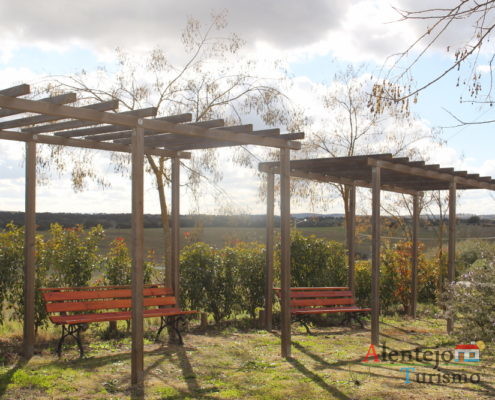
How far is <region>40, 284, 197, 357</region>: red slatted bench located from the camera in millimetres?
6930

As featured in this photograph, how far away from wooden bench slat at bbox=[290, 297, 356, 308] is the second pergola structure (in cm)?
42

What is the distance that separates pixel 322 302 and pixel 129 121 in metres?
5.14

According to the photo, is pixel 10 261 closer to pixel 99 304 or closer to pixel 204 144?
pixel 99 304

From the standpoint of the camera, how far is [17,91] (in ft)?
16.0

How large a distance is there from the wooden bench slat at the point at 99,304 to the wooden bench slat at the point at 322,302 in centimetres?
215

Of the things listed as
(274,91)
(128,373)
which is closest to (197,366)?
(128,373)

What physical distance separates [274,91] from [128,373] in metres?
7.31

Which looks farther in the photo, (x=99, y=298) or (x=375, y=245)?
(x=375, y=245)

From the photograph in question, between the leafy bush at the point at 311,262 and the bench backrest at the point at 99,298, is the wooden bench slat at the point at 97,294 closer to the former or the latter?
the bench backrest at the point at 99,298

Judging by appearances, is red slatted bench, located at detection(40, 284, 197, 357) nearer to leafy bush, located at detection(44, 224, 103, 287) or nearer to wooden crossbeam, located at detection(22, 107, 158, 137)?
leafy bush, located at detection(44, 224, 103, 287)

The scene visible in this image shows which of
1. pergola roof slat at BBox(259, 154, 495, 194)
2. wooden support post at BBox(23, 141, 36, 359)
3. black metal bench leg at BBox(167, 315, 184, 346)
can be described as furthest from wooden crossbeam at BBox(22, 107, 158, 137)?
pergola roof slat at BBox(259, 154, 495, 194)

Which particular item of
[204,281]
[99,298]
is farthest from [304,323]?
[99,298]

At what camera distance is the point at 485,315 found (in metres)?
6.16

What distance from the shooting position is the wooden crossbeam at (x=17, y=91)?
4793mm
